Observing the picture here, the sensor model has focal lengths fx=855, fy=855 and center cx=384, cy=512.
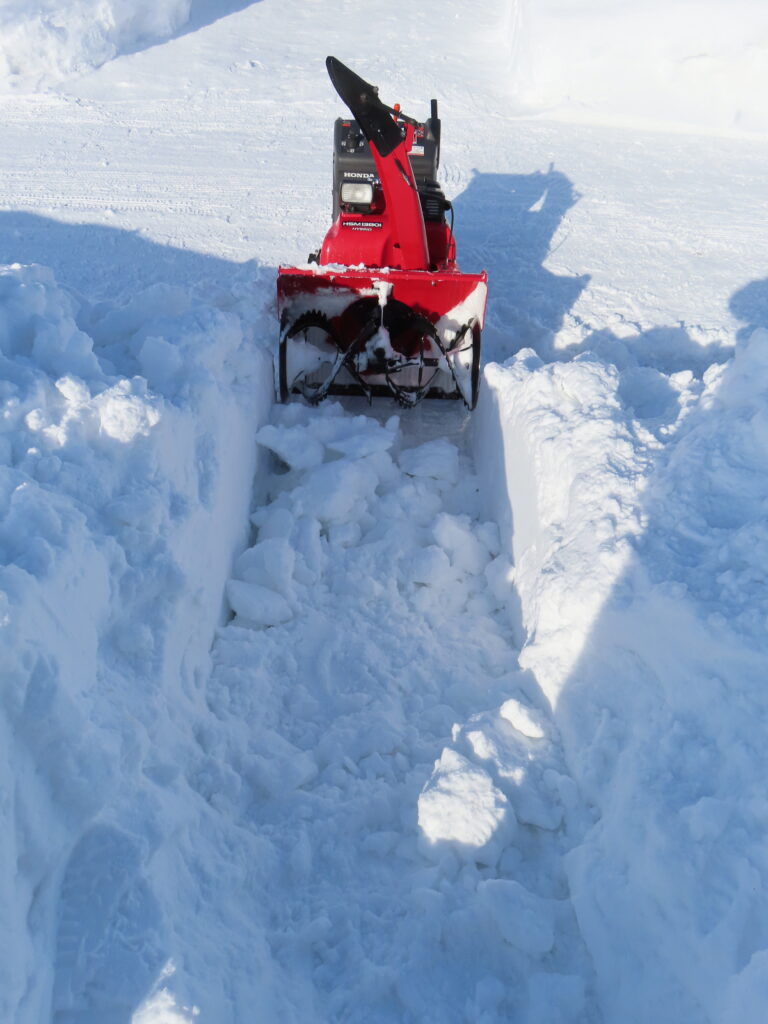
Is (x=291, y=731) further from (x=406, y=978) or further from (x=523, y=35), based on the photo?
(x=523, y=35)

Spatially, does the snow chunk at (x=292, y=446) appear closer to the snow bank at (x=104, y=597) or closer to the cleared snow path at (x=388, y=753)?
the cleared snow path at (x=388, y=753)

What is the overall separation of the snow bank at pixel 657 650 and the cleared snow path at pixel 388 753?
19 cm

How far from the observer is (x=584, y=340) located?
6.06m

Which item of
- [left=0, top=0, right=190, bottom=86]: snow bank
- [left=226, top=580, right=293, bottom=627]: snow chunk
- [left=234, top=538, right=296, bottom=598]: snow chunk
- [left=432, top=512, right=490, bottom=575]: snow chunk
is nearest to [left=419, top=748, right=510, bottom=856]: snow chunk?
[left=226, top=580, right=293, bottom=627]: snow chunk

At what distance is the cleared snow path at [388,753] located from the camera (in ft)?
8.85

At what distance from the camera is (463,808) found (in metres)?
2.99

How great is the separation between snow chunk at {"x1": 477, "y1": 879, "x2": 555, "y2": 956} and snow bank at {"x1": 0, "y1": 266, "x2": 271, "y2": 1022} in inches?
40.5

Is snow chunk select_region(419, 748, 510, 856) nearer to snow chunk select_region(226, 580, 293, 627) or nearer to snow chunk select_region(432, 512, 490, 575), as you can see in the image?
snow chunk select_region(226, 580, 293, 627)

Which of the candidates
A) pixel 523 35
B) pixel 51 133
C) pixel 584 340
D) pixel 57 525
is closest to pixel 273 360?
pixel 584 340

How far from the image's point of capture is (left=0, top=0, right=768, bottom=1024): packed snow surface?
243 cm

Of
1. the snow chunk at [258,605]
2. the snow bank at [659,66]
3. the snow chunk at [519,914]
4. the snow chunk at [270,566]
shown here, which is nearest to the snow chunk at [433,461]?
the snow chunk at [270,566]

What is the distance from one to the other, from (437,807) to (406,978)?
1.82 feet

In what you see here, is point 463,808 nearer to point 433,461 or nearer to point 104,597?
point 104,597

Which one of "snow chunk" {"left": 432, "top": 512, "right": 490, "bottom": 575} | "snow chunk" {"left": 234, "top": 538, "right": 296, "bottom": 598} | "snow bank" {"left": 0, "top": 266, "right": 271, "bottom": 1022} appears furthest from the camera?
"snow chunk" {"left": 432, "top": 512, "right": 490, "bottom": 575}
